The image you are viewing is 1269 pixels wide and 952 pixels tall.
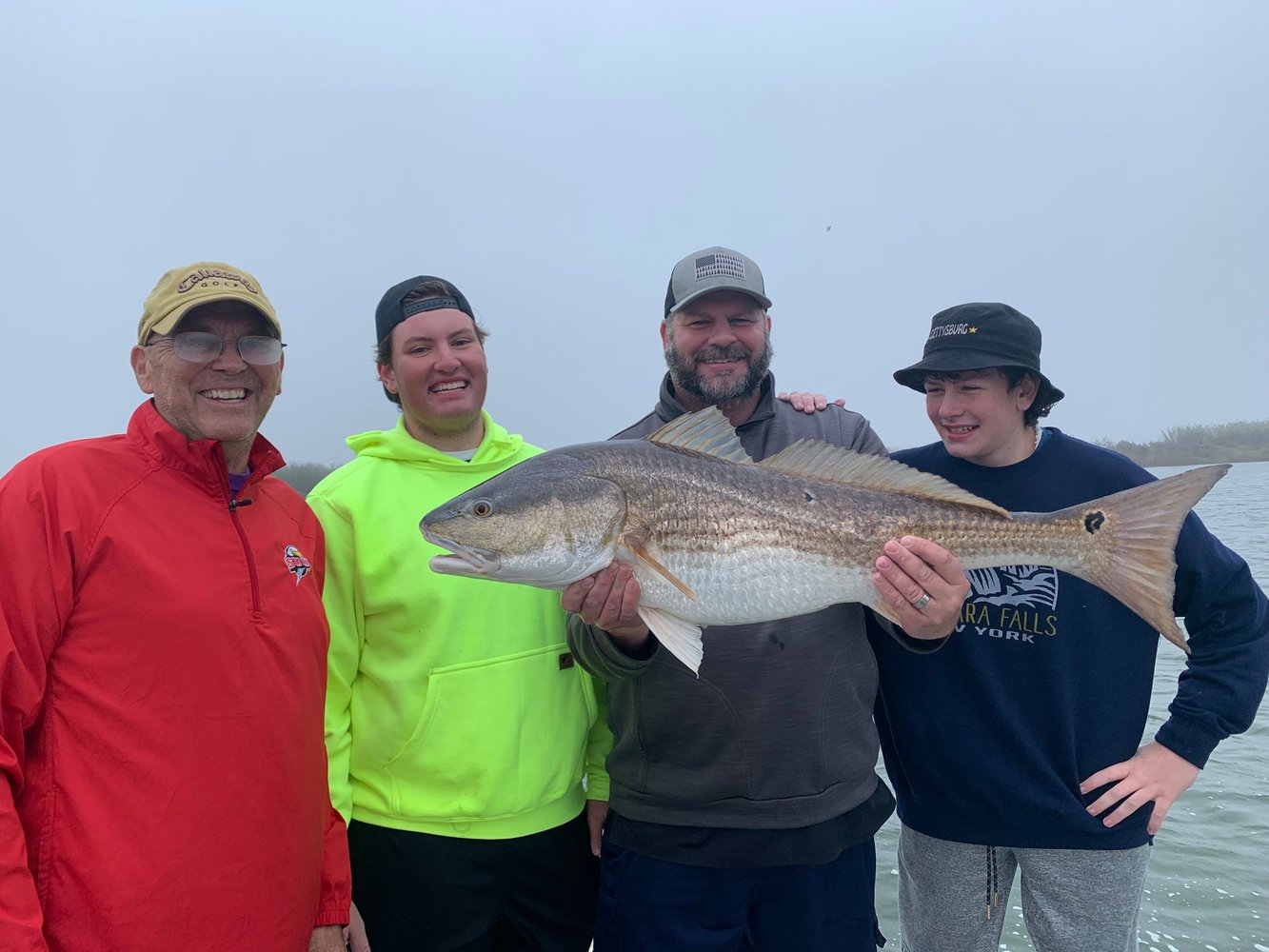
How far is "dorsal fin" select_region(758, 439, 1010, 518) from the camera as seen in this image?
3598 mm

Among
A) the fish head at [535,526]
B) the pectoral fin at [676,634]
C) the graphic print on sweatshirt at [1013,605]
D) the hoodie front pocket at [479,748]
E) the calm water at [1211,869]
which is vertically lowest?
the calm water at [1211,869]

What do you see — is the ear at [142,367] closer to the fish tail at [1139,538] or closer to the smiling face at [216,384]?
the smiling face at [216,384]

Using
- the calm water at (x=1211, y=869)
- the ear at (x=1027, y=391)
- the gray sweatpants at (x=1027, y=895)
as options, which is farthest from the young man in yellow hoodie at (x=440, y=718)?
the calm water at (x=1211, y=869)

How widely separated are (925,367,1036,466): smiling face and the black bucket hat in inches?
3.4

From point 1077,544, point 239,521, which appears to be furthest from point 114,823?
point 1077,544

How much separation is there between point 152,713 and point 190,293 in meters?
1.57

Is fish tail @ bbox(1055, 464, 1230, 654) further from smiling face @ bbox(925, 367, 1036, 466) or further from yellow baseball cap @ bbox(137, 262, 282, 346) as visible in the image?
yellow baseball cap @ bbox(137, 262, 282, 346)

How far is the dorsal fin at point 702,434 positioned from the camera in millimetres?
3537

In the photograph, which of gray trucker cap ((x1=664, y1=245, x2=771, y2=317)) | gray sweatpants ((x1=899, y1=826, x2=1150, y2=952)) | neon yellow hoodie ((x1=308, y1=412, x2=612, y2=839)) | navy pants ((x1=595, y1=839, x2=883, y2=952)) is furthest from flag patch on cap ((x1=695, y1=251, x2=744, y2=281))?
gray sweatpants ((x1=899, y1=826, x2=1150, y2=952))

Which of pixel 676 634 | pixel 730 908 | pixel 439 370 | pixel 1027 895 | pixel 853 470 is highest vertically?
pixel 439 370

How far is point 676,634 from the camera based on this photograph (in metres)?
3.22

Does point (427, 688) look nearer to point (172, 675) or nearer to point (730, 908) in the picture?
point (172, 675)

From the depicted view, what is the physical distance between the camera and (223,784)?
258 cm

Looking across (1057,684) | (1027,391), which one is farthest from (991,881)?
(1027,391)
